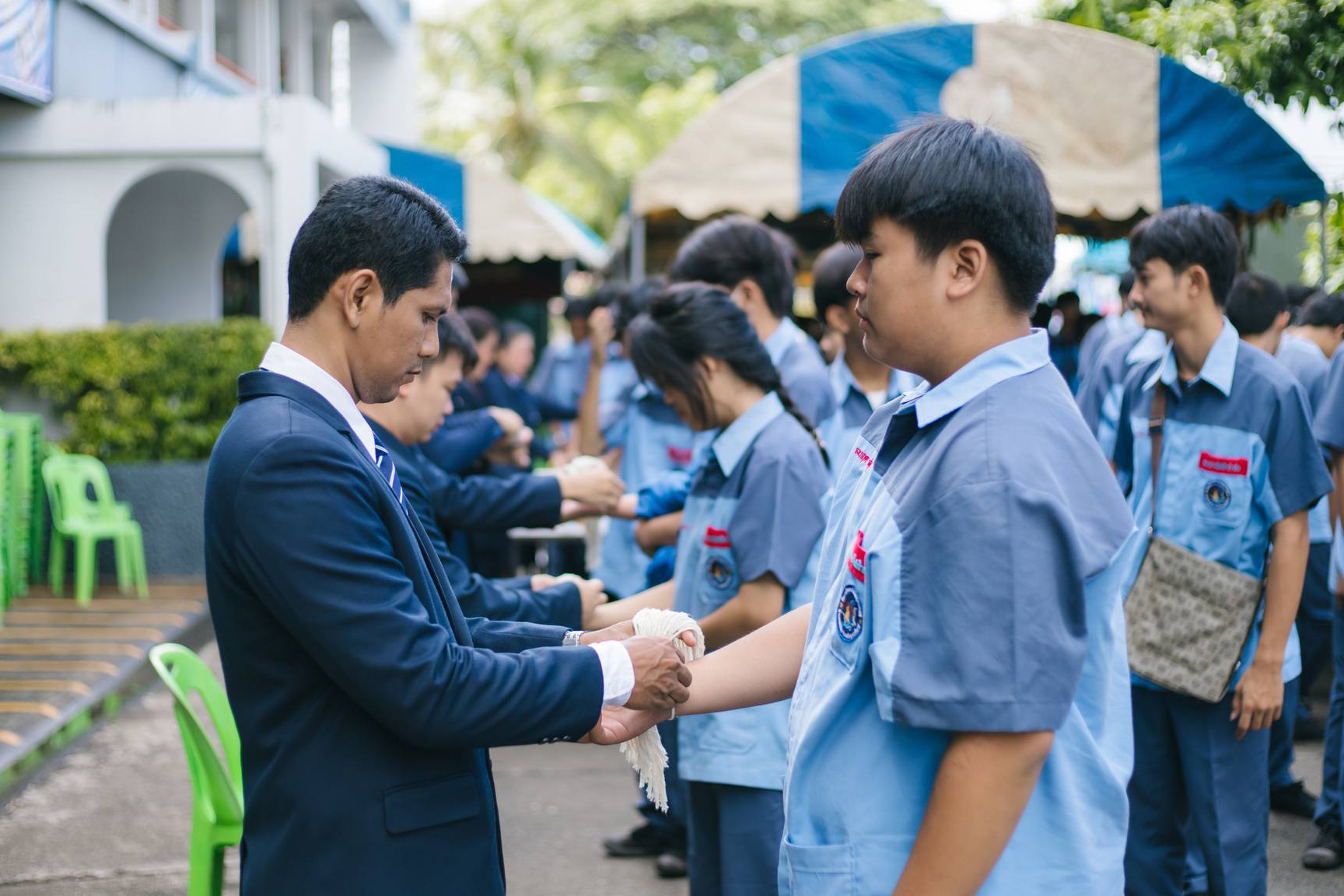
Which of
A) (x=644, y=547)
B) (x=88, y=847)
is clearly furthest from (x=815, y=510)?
(x=88, y=847)

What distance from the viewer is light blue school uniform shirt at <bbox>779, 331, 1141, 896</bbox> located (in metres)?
1.48

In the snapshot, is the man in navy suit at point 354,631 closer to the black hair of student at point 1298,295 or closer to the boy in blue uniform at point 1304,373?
the boy in blue uniform at point 1304,373

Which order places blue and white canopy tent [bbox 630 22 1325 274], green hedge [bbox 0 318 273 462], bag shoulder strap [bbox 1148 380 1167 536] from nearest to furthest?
bag shoulder strap [bbox 1148 380 1167 536], blue and white canopy tent [bbox 630 22 1325 274], green hedge [bbox 0 318 273 462]

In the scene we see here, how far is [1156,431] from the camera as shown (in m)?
3.70

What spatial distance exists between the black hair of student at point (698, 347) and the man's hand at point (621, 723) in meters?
1.23

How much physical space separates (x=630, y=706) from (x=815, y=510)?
1133 millimetres

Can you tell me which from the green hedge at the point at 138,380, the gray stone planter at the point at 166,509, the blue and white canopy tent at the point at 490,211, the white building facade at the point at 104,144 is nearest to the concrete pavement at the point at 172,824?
the gray stone planter at the point at 166,509

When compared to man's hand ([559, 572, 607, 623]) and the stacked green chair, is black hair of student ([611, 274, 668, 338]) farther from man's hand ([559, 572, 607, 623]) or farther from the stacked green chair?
the stacked green chair

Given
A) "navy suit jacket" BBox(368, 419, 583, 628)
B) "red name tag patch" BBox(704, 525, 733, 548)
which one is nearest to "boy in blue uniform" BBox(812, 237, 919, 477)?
"red name tag patch" BBox(704, 525, 733, 548)

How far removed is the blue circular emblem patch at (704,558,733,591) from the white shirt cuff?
1108 millimetres

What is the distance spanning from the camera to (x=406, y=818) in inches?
74.1

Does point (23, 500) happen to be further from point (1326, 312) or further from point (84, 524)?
point (1326, 312)

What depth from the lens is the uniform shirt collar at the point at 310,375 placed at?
1935mm

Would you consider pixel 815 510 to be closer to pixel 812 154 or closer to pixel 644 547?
pixel 644 547
